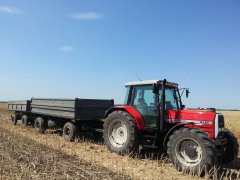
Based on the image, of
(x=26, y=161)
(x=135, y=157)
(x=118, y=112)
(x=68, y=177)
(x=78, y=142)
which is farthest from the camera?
(x=78, y=142)

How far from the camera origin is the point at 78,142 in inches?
440

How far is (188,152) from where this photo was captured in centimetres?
727

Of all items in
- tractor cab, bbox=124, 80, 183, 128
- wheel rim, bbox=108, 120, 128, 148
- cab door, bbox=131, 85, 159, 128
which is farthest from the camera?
wheel rim, bbox=108, 120, 128, 148

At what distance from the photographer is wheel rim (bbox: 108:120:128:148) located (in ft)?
29.9

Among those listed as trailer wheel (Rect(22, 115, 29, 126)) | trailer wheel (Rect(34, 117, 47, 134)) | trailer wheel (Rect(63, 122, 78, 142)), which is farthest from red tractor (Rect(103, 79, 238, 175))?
trailer wheel (Rect(22, 115, 29, 126))


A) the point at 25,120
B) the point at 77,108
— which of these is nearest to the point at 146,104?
the point at 77,108

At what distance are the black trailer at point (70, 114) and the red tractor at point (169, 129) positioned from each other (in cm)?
198

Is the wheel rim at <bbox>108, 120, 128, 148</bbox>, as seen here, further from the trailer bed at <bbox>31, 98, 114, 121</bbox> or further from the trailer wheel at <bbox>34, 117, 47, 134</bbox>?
the trailer wheel at <bbox>34, 117, 47, 134</bbox>

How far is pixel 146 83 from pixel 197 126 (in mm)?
2037

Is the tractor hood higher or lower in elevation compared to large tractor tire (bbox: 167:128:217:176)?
higher

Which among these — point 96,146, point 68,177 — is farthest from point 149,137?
point 68,177

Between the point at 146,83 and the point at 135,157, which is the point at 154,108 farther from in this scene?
the point at 135,157

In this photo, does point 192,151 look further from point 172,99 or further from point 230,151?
point 172,99

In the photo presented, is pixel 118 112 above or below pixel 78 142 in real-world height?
above
